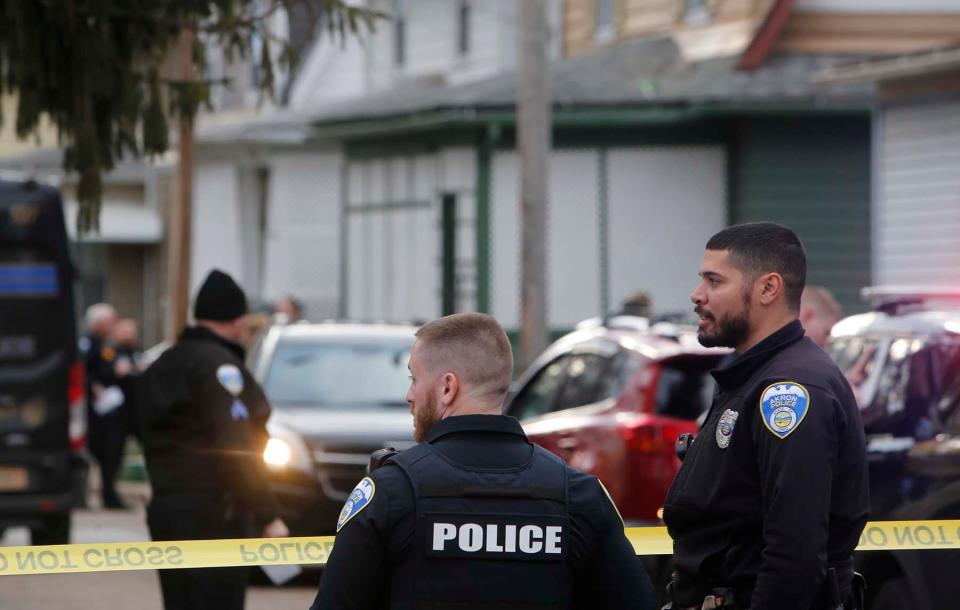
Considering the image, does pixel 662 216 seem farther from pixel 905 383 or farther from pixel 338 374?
pixel 905 383

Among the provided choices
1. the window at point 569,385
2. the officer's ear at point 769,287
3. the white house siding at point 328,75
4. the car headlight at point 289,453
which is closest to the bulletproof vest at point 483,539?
the officer's ear at point 769,287

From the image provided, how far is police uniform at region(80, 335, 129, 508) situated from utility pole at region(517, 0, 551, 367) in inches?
159

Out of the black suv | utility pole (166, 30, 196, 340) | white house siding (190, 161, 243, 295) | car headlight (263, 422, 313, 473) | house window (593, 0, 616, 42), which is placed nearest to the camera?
the black suv

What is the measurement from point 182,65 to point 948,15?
11.2m

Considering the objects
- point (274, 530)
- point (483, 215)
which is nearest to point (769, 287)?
point (274, 530)

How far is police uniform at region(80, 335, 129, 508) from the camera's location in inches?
699

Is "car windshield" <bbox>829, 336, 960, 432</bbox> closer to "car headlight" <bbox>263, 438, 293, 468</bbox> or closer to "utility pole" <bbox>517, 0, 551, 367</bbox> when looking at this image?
"car headlight" <bbox>263, 438, 293, 468</bbox>

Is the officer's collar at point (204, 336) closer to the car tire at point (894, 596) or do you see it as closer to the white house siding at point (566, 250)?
the car tire at point (894, 596)

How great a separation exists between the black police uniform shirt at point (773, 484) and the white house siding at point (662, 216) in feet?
64.4

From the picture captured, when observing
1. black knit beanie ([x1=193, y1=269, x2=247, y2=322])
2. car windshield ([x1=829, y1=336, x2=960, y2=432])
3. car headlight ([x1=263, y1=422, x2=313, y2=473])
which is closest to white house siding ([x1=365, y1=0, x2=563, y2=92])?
car headlight ([x1=263, y1=422, x2=313, y2=473])

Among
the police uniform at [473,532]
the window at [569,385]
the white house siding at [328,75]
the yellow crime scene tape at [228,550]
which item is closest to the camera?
the police uniform at [473,532]

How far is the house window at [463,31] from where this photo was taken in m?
32.2

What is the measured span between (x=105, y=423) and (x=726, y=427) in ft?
47.7

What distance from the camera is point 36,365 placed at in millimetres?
12328
